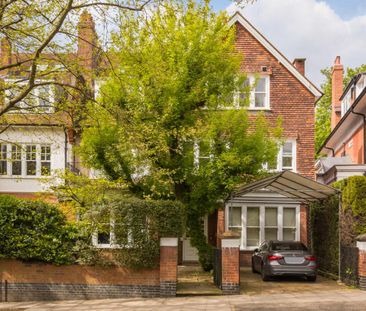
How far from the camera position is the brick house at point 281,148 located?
81.6 feet

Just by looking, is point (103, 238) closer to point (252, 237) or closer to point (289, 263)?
point (289, 263)

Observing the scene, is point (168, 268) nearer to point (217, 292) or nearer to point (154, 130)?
point (217, 292)

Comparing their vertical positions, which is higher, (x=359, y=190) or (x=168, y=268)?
(x=359, y=190)

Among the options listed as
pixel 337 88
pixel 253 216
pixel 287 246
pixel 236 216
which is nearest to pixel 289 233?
pixel 253 216

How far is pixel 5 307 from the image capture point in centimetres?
1491

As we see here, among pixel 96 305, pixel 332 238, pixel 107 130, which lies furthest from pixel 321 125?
pixel 96 305

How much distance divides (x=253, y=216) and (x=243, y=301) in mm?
10524

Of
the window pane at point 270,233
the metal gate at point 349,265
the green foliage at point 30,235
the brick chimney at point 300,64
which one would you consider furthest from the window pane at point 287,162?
the green foliage at point 30,235

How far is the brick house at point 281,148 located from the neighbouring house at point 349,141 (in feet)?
5.79

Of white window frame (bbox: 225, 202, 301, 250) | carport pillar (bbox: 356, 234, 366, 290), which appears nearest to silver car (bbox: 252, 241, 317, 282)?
carport pillar (bbox: 356, 234, 366, 290)

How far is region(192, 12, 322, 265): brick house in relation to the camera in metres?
24.9

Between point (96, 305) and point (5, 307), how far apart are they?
2.40m

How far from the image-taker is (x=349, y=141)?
30.7 meters

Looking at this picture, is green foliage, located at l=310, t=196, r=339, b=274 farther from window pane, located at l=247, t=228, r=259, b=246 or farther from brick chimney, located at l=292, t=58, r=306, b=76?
brick chimney, located at l=292, t=58, r=306, b=76
